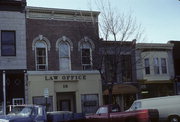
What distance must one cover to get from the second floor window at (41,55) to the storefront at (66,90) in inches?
28.5

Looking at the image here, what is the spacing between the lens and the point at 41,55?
27.6 meters

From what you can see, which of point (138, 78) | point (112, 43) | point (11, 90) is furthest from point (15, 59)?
point (138, 78)

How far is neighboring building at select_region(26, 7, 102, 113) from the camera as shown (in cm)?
2695

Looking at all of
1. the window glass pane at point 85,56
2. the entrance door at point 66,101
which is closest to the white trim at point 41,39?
the window glass pane at point 85,56

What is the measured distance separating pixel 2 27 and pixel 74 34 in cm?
649

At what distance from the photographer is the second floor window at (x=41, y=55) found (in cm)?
2739

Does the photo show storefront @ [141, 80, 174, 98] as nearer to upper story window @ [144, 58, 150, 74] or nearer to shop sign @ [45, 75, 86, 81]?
upper story window @ [144, 58, 150, 74]

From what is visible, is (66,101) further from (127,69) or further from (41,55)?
(127,69)

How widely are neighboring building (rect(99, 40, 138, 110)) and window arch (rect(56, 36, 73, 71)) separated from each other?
9.51ft

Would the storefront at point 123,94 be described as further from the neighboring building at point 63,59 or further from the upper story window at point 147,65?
the upper story window at point 147,65

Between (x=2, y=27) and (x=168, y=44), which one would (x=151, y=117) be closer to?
(x=2, y=27)

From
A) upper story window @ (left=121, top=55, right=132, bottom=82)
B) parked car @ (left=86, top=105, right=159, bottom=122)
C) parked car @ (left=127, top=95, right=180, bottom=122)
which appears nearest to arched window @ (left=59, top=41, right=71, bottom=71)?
upper story window @ (left=121, top=55, right=132, bottom=82)

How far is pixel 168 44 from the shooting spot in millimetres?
34000

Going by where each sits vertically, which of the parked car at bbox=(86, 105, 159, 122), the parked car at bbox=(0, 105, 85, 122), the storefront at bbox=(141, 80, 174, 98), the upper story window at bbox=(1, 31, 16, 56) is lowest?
the parked car at bbox=(86, 105, 159, 122)
